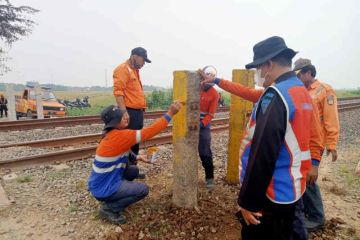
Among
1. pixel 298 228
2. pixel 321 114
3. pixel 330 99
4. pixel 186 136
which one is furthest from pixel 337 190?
pixel 186 136

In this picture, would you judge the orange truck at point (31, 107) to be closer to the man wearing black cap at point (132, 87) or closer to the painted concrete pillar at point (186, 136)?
the man wearing black cap at point (132, 87)

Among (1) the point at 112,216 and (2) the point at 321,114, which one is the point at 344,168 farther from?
(1) the point at 112,216

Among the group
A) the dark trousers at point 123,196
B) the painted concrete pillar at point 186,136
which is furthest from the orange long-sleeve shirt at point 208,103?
the dark trousers at point 123,196

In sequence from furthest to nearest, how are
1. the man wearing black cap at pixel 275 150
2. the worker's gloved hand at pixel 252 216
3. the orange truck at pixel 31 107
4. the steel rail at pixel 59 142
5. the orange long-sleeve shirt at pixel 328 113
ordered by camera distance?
1. the orange truck at pixel 31 107
2. the steel rail at pixel 59 142
3. the orange long-sleeve shirt at pixel 328 113
4. the worker's gloved hand at pixel 252 216
5. the man wearing black cap at pixel 275 150

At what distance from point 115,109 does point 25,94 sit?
15646 mm

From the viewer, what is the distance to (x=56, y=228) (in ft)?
11.5

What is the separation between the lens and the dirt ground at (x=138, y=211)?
3.38m

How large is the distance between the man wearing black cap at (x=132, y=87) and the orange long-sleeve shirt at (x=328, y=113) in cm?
279

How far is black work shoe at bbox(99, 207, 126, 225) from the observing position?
138 inches

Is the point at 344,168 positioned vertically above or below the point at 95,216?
→ below

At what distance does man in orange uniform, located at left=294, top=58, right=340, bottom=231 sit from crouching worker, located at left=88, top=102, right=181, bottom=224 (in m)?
1.65

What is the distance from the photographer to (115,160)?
347 cm

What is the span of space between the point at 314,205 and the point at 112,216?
2646 mm

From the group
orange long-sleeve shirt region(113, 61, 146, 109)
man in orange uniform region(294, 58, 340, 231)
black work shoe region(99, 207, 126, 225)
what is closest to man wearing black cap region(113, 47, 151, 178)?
orange long-sleeve shirt region(113, 61, 146, 109)
